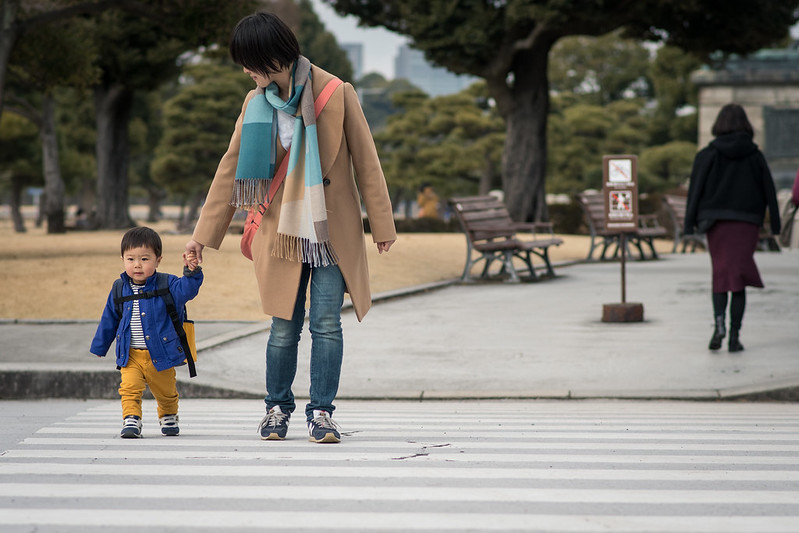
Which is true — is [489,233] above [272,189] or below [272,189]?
below

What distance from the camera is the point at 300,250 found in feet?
15.7

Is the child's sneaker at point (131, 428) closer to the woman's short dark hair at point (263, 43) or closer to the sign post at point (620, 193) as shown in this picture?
the woman's short dark hair at point (263, 43)

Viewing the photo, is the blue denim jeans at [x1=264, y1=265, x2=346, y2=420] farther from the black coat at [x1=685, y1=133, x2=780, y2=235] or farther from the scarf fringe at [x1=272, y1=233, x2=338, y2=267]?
the black coat at [x1=685, y1=133, x2=780, y2=235]

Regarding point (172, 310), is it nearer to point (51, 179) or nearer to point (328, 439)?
point (328, 439)

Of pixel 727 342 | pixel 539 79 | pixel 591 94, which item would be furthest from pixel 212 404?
pixel 591 94

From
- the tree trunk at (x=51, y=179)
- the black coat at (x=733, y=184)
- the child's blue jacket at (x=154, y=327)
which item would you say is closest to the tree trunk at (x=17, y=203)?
the tree trunk at (x=51, y=179)

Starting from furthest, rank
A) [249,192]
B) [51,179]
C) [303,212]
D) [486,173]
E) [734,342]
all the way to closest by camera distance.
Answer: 1. [486,173]
2. [51,179]
3. [734,342]
4. [249,192]
5. [303,212]

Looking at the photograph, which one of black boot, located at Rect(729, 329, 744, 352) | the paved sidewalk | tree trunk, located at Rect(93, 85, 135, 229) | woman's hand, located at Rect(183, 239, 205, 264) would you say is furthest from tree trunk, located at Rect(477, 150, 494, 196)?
woman's hand, located at Rect(183, 239, 205, 264)

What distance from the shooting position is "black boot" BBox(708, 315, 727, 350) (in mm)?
8383

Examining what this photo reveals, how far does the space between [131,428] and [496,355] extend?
3865mm

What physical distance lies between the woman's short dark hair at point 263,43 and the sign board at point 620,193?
6.38 m

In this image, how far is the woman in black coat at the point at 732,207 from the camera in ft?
27.4

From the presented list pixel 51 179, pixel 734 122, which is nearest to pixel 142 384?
pixel 734 122

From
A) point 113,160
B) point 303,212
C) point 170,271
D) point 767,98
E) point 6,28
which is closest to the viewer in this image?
point 303,212
